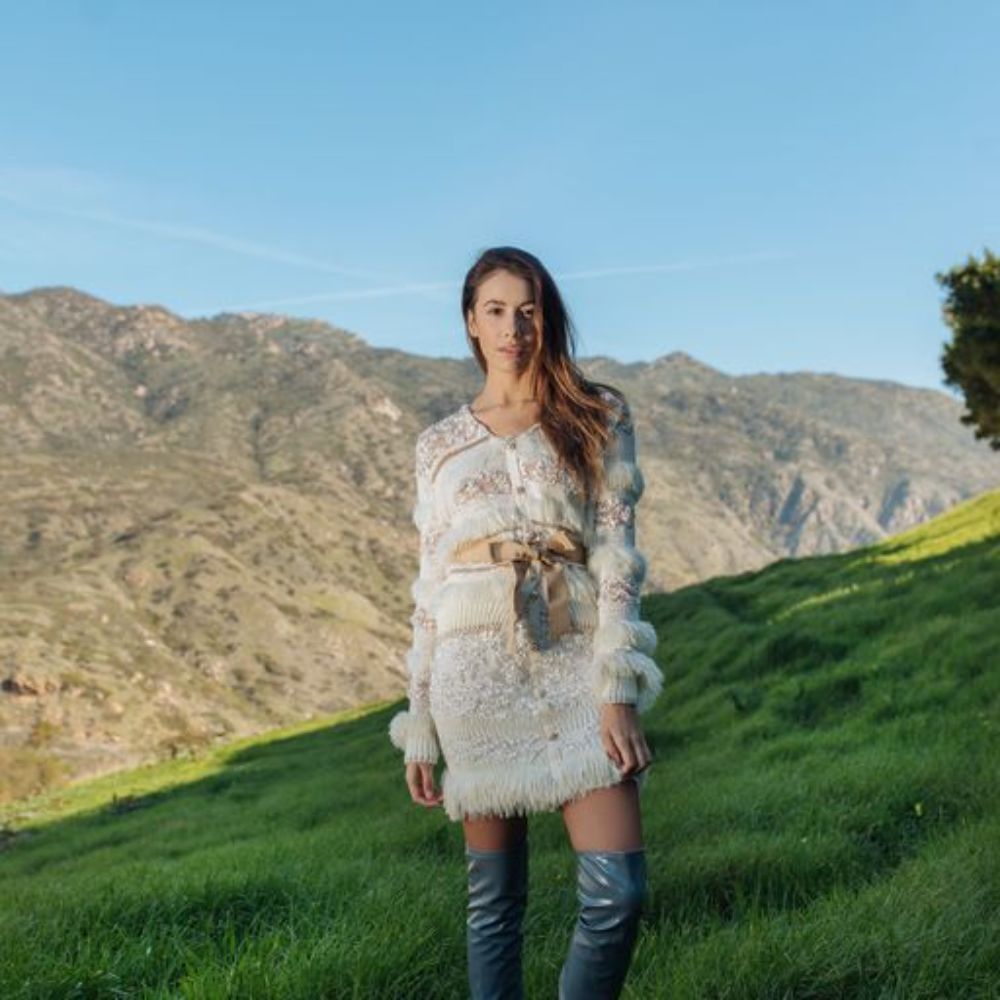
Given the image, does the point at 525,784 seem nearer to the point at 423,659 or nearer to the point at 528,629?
the point at 528,629

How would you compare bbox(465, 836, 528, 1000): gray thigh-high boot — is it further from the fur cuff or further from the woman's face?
the woman's face

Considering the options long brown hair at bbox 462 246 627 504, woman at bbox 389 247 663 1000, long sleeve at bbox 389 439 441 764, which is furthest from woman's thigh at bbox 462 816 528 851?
long brown hair at bbox 462 246 627 504

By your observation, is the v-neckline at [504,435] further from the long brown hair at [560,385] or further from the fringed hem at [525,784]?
the fringed hem at [525,784]

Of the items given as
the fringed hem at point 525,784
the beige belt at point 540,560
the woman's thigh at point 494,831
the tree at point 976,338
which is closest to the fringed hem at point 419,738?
the fringed hem at point 525,784

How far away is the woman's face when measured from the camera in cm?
401

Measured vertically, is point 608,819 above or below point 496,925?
above

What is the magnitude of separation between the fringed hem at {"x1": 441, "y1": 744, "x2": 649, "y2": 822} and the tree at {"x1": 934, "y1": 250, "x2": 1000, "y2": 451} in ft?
101

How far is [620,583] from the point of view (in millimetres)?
3736

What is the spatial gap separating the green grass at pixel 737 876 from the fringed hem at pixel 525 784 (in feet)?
3.65

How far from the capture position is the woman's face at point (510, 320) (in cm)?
401

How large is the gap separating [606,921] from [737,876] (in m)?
3.15

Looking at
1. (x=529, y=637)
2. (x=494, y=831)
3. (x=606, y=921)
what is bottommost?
(x=606, y=921)

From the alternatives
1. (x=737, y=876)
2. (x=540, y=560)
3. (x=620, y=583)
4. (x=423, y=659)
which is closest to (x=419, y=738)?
(x=423, y=659)

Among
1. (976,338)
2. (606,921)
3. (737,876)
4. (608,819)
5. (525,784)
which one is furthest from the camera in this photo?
(976,338)
